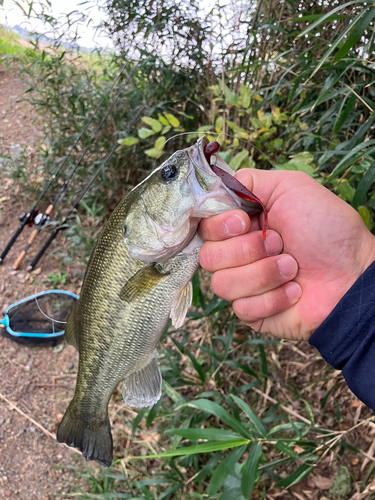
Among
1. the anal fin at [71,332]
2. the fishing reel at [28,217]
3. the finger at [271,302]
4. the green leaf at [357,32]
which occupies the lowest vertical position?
the fishing reel at [28,217]

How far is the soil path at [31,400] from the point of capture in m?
2.78

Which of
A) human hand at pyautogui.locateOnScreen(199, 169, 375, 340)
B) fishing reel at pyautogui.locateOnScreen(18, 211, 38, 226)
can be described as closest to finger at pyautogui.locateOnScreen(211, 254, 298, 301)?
human hand at pyautogui.locateOnScreen(199, 169, 375, 340)

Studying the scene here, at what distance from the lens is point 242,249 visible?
1.23 meters

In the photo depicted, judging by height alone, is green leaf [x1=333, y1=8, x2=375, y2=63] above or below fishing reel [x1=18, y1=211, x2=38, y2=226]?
above

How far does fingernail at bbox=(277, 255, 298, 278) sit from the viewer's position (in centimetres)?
124

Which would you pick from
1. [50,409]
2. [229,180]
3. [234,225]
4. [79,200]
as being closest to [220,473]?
[234,225]

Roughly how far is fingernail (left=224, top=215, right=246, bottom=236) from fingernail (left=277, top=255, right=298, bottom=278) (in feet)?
0.66

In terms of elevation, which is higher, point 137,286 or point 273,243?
point 273,243

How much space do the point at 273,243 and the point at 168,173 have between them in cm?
46

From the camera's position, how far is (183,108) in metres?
3.88

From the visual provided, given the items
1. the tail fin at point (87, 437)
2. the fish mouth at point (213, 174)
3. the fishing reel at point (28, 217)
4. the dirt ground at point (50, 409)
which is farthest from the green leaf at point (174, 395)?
the fishing reel at point (28, 217)

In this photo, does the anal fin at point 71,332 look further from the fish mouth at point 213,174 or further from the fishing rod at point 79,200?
the fishing rod at point 79,200

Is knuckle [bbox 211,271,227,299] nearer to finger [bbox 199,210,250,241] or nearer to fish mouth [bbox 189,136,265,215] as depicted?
finger [bbox 199,210,250,241]

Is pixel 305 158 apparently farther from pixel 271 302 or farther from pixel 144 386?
pixel 144 386
